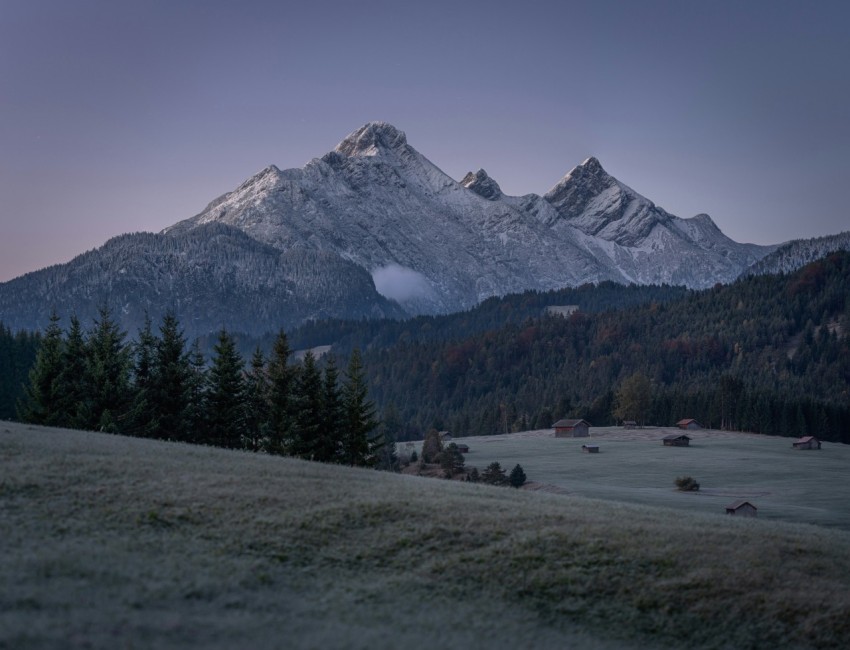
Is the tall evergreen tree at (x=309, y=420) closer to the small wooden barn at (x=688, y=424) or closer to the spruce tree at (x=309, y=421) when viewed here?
the spruce tree at (x=309, y=421)

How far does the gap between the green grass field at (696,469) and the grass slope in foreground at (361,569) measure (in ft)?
127

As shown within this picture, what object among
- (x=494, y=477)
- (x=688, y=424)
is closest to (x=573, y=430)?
(x=688, y=424)

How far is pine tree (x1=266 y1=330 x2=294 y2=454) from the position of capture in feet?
204

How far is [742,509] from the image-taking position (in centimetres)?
7138

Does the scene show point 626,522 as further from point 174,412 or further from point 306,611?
point 174,412

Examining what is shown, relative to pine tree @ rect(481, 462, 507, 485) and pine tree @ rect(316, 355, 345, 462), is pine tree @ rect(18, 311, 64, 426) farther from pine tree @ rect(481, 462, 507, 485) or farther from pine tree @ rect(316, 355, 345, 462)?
pine tree @ rect(481, 462, 507, 485)

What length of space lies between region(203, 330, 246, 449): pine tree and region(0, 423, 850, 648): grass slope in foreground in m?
27.3

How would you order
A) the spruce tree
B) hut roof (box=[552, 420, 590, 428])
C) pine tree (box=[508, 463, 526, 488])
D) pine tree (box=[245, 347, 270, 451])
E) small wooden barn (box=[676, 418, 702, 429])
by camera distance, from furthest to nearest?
small wooden barn (box=[676, 418, 702, 429])
hut roof (box=[552, 420, 590, 428])
pine tree (box=[508, 463, 526, 488])
pine tree (box=[245, 347, 270, 451])
the spruce tree

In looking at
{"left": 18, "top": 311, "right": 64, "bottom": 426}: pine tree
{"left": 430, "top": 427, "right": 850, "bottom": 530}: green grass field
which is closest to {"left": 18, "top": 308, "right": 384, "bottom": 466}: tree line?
{"left": 18, "top": 311, "right": 64, "bottom": 426}: pine tree

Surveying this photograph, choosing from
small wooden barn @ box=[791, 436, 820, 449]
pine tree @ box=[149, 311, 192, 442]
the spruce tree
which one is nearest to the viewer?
the spruce tree

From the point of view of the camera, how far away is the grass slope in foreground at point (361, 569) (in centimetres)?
1970

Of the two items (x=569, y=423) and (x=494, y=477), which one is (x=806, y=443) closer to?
(x=569, y=423)

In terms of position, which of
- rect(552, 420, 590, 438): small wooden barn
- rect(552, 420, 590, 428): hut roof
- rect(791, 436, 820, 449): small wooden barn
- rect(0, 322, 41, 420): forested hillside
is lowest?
rect(791, 436, 820, 449): small wooden barn

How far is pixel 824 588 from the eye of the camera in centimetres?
2692
